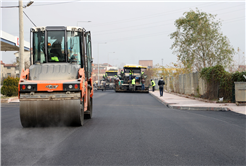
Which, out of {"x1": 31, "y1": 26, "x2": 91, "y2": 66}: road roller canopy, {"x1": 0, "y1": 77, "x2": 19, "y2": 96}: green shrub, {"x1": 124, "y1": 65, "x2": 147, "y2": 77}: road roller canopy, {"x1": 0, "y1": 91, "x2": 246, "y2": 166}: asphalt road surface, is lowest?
{"x1": 0, "y1": 91, "x2": 246, "y2": 166}: asphalt road surface

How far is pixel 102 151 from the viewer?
20.1 ft

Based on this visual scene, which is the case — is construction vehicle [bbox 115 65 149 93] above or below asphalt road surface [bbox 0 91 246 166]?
above

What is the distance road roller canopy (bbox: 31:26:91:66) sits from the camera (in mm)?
9383

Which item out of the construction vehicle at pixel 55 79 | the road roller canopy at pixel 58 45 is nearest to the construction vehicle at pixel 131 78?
the construction vehicle at pixel 55 79

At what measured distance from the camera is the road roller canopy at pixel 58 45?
9.38m

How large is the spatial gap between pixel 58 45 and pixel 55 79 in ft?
4.21

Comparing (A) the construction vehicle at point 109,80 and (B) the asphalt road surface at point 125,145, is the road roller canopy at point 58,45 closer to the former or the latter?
(B) the asphalt road surface at point 125,145

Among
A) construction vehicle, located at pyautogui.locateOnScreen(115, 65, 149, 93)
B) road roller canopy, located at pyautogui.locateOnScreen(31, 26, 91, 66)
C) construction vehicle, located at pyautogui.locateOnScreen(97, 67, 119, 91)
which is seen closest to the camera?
road roller canopy, located at pyautogui.locateOnScreen(31, 26, 91, 66)

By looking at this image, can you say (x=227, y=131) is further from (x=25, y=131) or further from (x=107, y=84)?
(x=107, y=84)

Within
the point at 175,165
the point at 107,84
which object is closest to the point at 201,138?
the point at 175,165

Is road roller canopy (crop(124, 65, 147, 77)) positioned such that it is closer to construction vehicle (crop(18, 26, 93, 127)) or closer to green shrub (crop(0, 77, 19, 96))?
green shrub (crop(0, 77, 19, 96))

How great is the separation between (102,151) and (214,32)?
76.7ft

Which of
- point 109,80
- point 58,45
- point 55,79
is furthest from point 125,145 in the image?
point 109,80

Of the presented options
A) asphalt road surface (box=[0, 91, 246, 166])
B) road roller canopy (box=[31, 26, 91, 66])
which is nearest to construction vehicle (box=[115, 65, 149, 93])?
road roller canopy (box=[31, 26, 91, 66])
